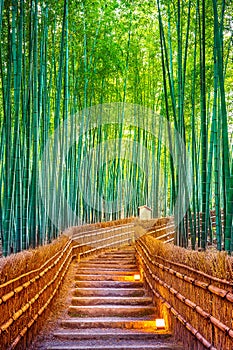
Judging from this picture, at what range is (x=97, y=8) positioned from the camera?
9562 mm

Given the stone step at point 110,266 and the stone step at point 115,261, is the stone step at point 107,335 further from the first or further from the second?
the stone step at point 115,261

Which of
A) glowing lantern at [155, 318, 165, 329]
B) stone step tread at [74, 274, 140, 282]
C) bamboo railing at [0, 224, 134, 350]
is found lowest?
glowing lantern at [155, 318, 165, 329]

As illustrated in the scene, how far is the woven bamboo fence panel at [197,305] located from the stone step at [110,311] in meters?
0.20

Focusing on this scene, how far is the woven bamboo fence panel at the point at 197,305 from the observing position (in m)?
2.65

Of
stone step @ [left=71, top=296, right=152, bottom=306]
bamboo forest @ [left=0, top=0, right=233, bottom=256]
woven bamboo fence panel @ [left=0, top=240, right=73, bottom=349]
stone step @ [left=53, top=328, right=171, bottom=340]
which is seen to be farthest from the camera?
bamboo forest @ [left=0, top=0, right=233, bottom=256]

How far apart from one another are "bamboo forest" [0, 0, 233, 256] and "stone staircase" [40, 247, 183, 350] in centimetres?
81

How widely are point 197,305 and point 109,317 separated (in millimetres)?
1741

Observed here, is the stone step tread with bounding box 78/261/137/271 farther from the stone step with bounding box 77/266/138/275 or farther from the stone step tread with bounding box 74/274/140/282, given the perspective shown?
the stone step tread with bounding box 74/274/140/282

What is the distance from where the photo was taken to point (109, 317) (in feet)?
16.0

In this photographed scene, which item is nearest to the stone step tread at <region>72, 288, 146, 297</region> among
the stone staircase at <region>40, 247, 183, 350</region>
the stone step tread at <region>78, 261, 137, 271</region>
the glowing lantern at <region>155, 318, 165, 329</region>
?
the stone staircase at <region>40, 247, 183, 350</region>

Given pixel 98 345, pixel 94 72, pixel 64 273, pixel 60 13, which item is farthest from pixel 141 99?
pixel 98 345

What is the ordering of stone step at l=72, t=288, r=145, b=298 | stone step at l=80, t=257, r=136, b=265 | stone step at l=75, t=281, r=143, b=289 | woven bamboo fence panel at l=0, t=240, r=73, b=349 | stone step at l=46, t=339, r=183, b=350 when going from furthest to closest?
stone step at l=80, t=257, r=136, b=265, stone step at l=75, t=281, r=143, b=289, stone step at l=72, t=288, r=145, b=298, stone step at l=46, t=339, r=183, b=350, woven bamboo fence panel at l=0, t=240, r=73, b=349

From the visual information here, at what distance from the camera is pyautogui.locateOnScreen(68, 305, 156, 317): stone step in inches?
194

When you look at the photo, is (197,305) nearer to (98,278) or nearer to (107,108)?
(98,278)
